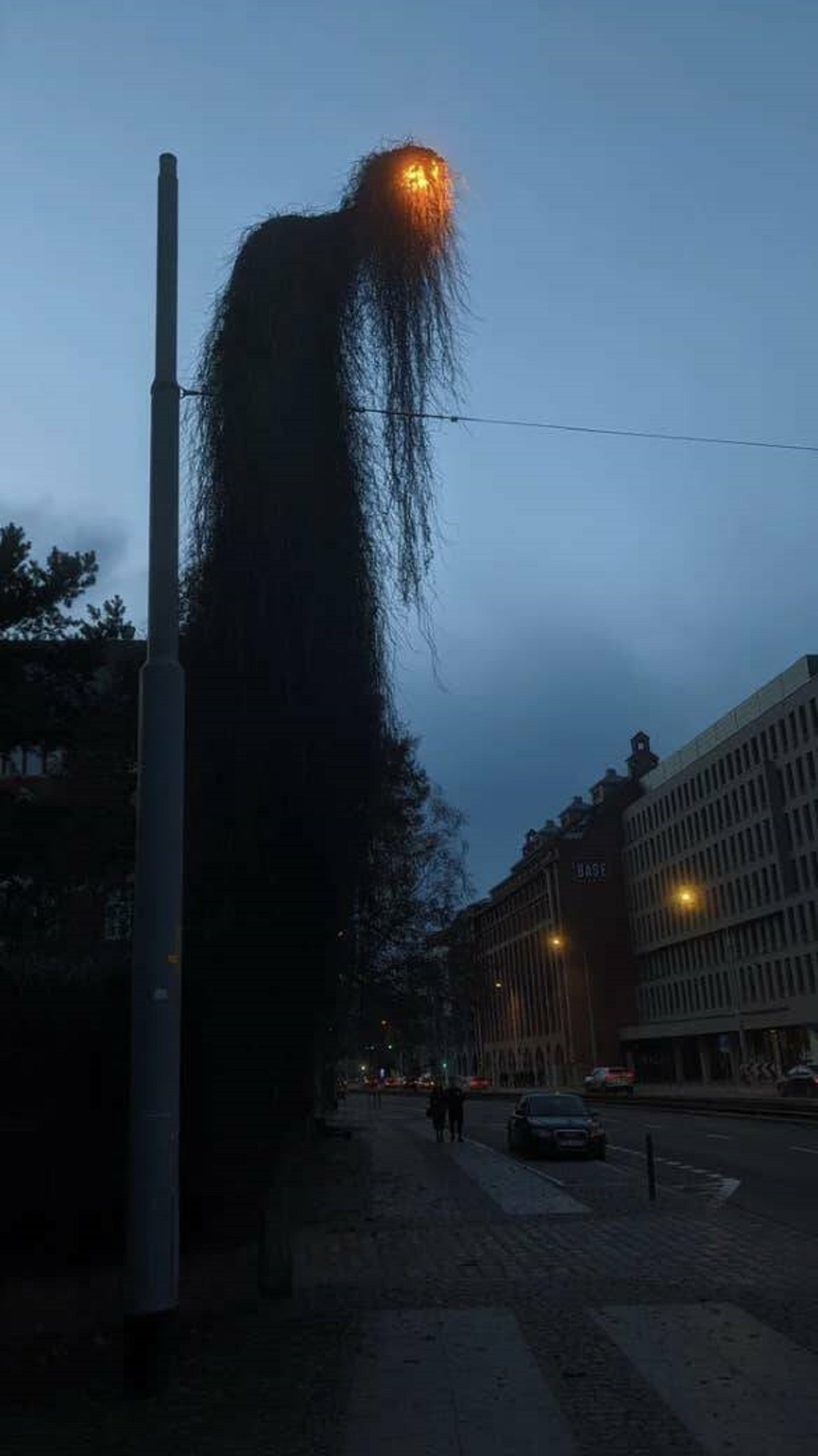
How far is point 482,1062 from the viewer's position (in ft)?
480

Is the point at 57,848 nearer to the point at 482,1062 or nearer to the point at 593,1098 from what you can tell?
the point at 593,1098

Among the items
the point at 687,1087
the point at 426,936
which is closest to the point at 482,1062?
the point at 687,1087

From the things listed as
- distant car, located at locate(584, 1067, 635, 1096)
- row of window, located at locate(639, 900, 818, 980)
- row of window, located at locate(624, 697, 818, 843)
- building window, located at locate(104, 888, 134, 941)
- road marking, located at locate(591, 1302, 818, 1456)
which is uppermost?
row of window, located at locate(624, 697, 818, 843)

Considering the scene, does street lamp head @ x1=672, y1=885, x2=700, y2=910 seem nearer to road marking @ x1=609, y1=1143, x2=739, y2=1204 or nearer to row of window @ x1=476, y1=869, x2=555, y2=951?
row of window @ x1=476, y1=869, x2=555, y2=951

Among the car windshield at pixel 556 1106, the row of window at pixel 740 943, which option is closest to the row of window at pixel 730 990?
the row of window at pixel 740 943

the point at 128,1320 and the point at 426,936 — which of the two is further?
the point at 426,936

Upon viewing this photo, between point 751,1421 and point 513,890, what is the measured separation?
12642 cm

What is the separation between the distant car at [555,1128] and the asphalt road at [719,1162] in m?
0.39

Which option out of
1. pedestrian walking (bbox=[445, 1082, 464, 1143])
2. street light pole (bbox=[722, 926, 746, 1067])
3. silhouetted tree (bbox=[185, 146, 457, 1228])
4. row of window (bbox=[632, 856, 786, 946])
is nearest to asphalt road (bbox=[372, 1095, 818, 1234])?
pedestrian walking (bbox=[445, 1082, 464, 1143])

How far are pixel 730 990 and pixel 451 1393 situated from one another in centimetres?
7951

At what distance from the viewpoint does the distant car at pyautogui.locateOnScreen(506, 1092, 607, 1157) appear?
24.9 meters

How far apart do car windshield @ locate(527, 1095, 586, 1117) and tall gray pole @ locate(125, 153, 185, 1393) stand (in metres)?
20.0

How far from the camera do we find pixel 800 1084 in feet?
156

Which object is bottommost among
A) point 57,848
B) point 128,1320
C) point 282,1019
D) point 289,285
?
point 128,1320
